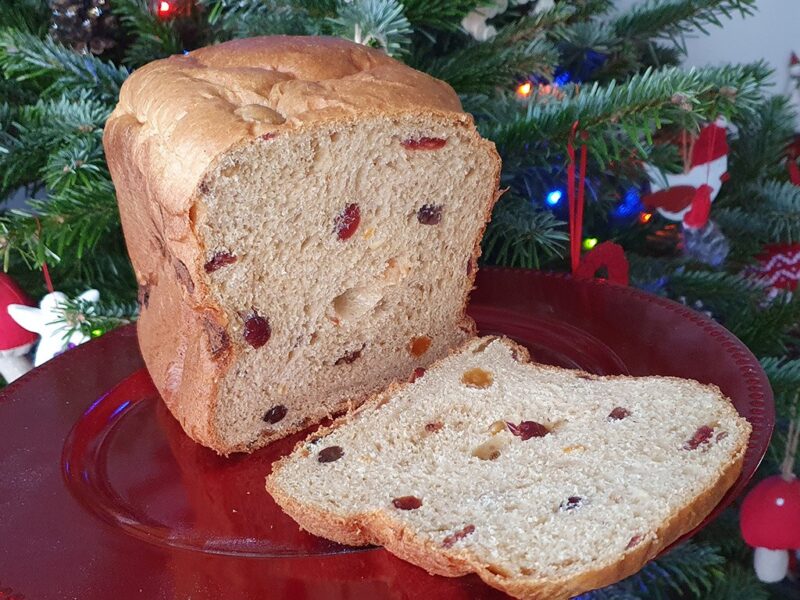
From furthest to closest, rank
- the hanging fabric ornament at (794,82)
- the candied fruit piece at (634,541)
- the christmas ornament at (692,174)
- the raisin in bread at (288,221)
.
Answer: the hanging fabric ornament at (794,82)
the christmas ornament at (692,174)
the raisin in bread at (288,221)
the candied fruit piece at (634,541)

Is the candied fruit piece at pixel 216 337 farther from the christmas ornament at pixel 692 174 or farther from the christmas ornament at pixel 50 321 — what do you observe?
the christmas ornament at pixel 692 174

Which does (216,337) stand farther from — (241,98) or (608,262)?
(608,262)

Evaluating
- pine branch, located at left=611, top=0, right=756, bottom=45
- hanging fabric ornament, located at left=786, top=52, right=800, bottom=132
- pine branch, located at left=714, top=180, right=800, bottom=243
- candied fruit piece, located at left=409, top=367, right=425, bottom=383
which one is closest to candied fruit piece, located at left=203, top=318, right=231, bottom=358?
candied fruit piece, located at left=409, top=367, right=425, bottom=383

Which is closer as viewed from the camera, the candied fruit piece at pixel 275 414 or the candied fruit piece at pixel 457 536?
the candied fruit piece at pixel 457 536

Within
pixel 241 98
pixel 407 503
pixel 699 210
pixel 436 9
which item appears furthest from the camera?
pixel 699 210

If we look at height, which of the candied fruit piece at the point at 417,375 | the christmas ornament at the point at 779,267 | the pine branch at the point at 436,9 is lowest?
the christmas ornament at the point at 779,267

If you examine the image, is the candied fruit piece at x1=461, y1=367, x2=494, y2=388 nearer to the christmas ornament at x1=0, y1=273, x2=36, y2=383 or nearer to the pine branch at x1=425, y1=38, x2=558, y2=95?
the pine branch at x1=425, y1=38, x2=558, y2=95

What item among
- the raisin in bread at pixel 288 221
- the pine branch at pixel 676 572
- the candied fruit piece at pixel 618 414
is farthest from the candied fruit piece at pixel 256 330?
the pine branch at pixel 676 572

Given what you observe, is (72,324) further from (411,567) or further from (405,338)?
(411,567)

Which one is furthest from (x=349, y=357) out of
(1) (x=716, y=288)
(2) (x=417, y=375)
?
(1) (x=716, y=288)
